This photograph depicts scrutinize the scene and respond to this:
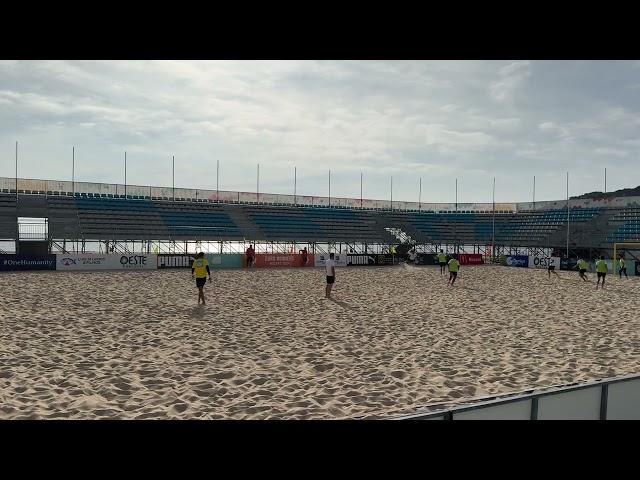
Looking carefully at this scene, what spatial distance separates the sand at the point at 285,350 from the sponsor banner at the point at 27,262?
368 inches

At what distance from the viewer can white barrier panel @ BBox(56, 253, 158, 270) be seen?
2534 cm

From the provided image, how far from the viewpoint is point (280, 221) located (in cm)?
4244

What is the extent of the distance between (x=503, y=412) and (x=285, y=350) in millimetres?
5649

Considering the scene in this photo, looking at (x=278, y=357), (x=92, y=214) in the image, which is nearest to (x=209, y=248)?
(x=92, y=214)

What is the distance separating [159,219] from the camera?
37.2m

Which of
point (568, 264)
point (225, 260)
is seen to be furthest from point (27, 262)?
point (568, 264)

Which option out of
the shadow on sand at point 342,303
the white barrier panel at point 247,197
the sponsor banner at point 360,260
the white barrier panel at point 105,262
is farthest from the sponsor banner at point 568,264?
the white barrier panel at point 105,262

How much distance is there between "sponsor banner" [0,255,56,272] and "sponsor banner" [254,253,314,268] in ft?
37.4

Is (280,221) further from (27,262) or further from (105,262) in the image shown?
(27,262)

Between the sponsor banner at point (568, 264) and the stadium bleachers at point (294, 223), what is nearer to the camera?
the sponsor banner at point (568, 264)

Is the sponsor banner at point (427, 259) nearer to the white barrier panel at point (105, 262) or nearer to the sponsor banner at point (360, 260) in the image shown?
the sponsor banner at point (360, 260)

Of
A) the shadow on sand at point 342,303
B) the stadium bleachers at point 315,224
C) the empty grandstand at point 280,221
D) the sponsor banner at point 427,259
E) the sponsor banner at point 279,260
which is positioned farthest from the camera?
the stadium bleachers at point 315,224

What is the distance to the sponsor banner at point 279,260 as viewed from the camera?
99.2ft
